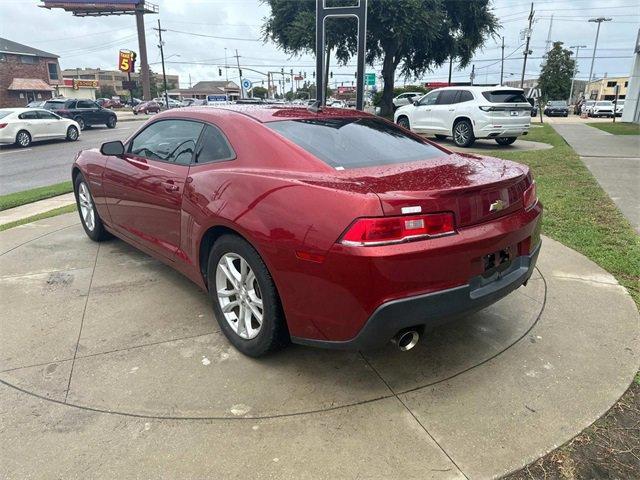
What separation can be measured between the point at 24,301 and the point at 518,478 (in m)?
3.64

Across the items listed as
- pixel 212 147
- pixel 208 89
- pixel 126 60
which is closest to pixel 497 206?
pixel 212 147

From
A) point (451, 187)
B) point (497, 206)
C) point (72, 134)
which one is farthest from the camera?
point (72, 134)

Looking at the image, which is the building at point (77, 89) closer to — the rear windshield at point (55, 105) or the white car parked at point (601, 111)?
the rear windshield at point (55, 105)

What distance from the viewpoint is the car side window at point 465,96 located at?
13.1m

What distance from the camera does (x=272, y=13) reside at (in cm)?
2802

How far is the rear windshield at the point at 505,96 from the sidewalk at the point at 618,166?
2025 millimetres

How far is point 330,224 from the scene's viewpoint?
88.8 inches

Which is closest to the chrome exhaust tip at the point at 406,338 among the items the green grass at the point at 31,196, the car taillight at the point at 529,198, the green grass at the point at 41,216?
the car taillight at the point at 529,198

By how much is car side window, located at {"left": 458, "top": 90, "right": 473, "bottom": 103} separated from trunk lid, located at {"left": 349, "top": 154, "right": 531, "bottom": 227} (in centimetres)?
1095

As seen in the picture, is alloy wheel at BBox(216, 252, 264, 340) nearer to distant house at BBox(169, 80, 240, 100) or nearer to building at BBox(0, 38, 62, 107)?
building at BBox(0, 38, 62, 107)

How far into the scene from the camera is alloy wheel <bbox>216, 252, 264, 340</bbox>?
110 inches

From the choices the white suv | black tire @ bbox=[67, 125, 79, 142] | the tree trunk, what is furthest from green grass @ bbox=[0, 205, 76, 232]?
the tree trunk

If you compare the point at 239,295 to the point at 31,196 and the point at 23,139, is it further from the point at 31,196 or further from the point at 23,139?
the point at 23,139

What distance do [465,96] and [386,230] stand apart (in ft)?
40.4
